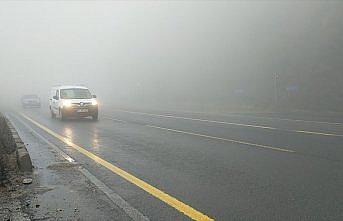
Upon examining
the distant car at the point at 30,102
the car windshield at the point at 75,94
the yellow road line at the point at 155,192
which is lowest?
the yellow road line at the point at 155,192

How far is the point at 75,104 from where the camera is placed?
70.0 feet

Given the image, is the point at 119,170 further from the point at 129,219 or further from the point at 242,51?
the point at 242,51

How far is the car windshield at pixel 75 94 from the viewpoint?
22.3m

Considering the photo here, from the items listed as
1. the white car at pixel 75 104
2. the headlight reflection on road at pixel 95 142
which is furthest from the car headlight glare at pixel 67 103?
the headlight reflection on road at pixel 95 142

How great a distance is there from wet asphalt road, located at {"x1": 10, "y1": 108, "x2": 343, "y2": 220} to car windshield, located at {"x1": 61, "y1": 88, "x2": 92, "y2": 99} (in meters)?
9.37

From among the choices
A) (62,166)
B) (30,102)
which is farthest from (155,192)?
(30,102)

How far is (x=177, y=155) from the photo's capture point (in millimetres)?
9570

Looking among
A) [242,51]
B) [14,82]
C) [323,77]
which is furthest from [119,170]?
[14,82]

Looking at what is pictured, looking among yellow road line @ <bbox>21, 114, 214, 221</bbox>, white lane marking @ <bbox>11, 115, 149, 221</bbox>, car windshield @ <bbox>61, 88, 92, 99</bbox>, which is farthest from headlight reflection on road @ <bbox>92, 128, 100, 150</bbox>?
car windshield @ <bbox>61, 88, 92, 99</bbox>

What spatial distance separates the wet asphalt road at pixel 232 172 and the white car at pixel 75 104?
8.29 metres

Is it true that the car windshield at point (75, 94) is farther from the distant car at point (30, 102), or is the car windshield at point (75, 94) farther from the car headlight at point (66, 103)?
the distant car at point (30, 102)

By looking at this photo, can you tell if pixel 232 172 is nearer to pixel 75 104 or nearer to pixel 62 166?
pixel 62 166

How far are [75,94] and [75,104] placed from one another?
4.19 feet

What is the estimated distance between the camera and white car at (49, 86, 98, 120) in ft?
69.9
